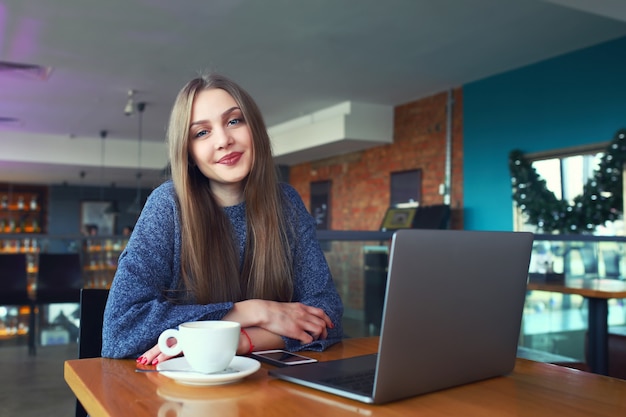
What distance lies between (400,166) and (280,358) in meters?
6.67

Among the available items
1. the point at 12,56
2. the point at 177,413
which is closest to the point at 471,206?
the point at 12,56

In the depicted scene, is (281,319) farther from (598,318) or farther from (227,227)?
(598,318)

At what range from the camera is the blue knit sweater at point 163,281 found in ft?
3.49

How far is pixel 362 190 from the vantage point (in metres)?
8.46

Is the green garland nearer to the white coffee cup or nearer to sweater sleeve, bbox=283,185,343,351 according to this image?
sweater sleeve, bbox=283,185,343,351

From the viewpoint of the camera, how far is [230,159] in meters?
1.30

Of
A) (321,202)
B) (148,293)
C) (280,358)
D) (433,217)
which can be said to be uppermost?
(321,202)

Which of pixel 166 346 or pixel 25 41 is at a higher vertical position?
pixel 25 41

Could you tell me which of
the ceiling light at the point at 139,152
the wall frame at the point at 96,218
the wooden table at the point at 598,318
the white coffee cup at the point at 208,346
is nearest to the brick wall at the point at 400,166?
the ceiling light at the point at 139,152

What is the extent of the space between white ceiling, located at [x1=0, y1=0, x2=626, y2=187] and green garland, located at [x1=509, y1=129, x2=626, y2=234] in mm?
999

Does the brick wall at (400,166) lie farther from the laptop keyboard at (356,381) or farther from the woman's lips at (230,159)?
the laptop keyboard at (356,381)

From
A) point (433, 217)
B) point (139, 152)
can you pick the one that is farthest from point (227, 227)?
point (139, 152)

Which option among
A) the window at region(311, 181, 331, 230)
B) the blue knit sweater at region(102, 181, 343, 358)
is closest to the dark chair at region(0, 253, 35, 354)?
the blue knit sweater at region(102, 181, 343, 358)

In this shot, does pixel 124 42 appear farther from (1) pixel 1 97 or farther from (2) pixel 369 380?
(2) pixel 369 380
